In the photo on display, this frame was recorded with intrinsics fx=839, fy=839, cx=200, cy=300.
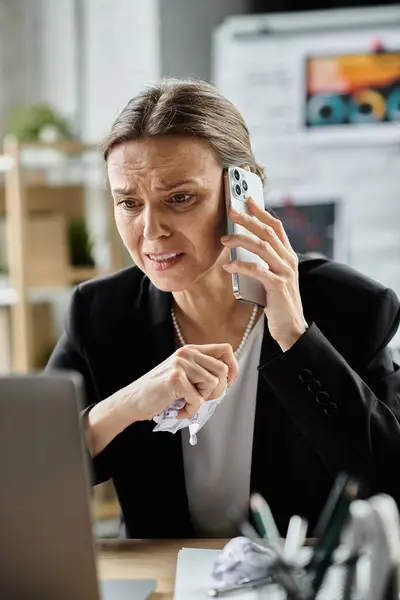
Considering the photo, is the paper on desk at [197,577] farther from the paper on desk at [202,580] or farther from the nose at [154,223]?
the nose at [154,223]

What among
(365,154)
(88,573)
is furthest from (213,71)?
(88,573)

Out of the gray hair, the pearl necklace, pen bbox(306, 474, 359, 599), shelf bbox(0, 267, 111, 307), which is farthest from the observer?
shelf bbox(0, 267, 111, 307)

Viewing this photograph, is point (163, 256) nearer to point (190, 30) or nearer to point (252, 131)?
point (252, 131)

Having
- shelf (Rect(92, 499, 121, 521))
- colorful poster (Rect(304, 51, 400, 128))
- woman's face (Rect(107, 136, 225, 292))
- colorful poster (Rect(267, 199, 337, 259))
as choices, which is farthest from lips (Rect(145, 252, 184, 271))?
shelf (Rect(92, 499, 121, 521))

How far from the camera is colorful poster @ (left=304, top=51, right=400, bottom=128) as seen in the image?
272 centimetres

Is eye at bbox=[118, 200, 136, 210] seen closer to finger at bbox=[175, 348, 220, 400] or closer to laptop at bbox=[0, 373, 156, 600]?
finger at bbox=[175, 348, 220, 400]

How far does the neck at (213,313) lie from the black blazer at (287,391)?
42mm

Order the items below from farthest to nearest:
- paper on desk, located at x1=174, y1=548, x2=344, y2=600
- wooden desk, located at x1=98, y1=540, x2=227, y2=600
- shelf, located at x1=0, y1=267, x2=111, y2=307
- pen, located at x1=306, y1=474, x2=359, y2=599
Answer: shelf, located at x1=0, y1=267, x2=111, y2=307, wooden desk, located at x1=98, y1=540, x2=227, y2=600, paper on desk, located at x1=174, y1=548, x2=344, y2=600, pen, located at x1=306, y1=474, x2=359, y2=599

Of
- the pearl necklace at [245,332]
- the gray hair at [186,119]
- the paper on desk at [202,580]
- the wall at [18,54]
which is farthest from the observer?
the wall at [18,54]

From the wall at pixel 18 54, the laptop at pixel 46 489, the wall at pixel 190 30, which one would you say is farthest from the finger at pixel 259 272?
the wall at pixel 18 54

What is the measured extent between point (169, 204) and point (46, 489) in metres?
0.58

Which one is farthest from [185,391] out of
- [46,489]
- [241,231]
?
[46,489]

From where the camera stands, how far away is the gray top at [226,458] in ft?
4.16

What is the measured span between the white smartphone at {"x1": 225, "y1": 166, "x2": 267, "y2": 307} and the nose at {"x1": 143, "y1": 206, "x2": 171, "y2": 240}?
9cm
